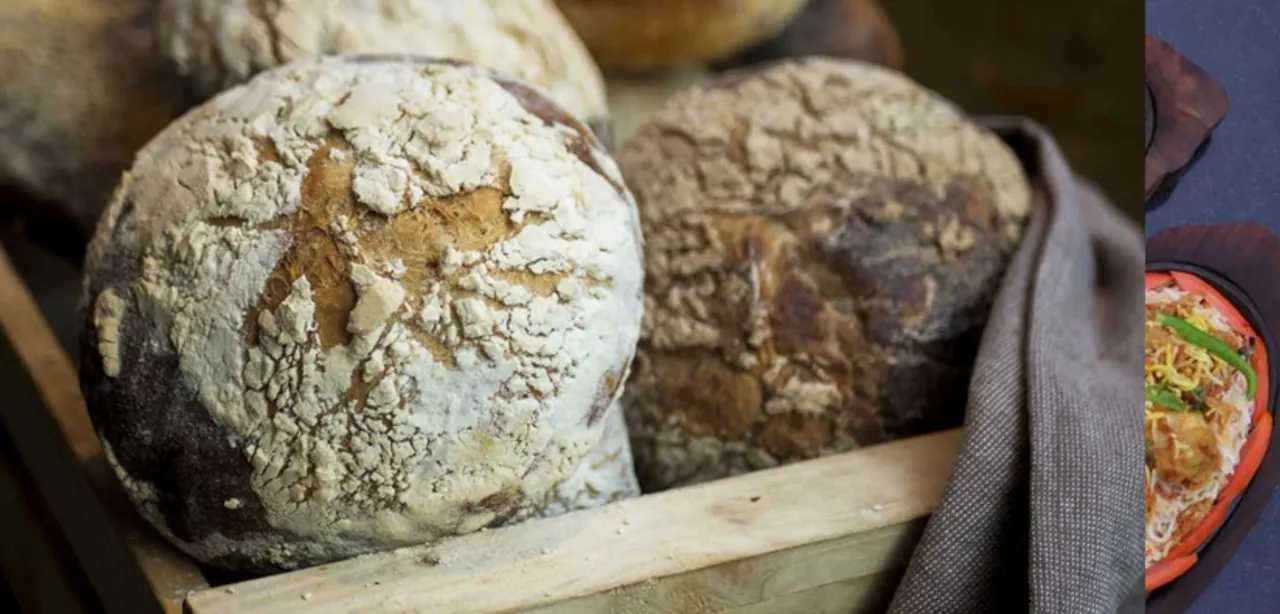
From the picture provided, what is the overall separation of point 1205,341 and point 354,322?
0.50 meters

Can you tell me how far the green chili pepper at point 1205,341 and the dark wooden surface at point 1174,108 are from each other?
0.06 m

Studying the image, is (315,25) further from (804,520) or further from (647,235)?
(804,520)

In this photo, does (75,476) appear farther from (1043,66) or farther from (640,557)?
(1043,66)

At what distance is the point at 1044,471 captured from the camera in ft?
2.89

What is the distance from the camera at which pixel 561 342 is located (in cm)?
86

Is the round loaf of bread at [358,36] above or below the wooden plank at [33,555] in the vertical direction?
above

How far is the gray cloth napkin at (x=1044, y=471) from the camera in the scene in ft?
2.74

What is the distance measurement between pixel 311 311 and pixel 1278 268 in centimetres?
57

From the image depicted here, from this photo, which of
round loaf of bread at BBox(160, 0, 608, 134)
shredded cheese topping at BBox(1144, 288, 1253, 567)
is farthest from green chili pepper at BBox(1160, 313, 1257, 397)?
round loaf of bread at BBox(160, 0, 608, 134)

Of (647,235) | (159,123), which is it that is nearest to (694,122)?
(647,235)

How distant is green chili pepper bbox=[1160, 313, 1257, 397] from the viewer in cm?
61

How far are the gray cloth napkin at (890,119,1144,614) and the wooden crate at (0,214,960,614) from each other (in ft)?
0.16

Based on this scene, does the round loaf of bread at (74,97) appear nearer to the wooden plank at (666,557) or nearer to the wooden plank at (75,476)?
the wooden plank at (75,476)

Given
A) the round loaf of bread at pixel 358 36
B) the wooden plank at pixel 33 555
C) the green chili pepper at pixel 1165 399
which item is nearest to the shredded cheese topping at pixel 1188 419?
the green chili pepper at pixel 1165 399
